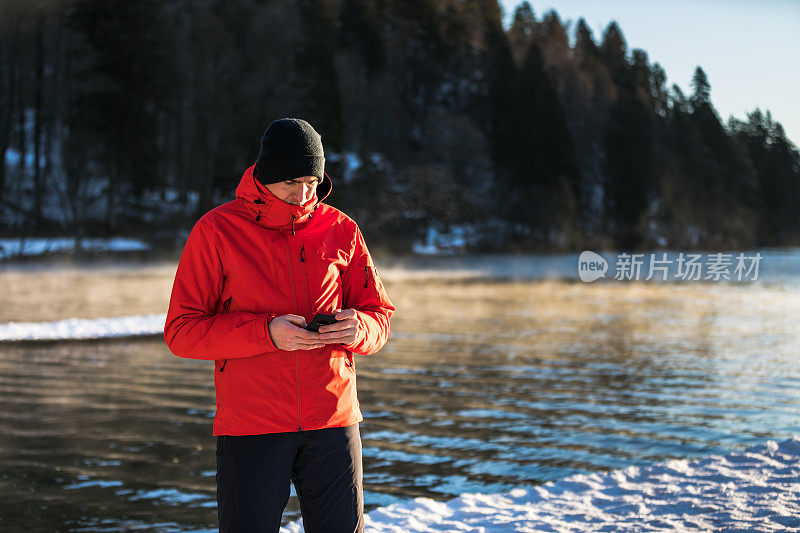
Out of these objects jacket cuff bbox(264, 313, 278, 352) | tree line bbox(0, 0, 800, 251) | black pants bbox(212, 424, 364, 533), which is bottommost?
black pants bbox(212, 424, 364, 533)

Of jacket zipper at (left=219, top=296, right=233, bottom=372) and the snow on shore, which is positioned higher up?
jacket zipper at (left=219, top=296, right=233, bottom=372)

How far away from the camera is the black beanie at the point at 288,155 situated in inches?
102

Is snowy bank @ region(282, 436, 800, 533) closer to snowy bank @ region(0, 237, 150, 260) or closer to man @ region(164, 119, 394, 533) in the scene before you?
man @ region(164, 119, 394, 533)

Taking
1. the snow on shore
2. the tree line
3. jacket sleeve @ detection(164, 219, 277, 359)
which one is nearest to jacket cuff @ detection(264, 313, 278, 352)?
jacket sleeve @ detection(164, 219, 277, 359)

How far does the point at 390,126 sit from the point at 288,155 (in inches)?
2578

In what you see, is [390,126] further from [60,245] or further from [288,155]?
[288,155]

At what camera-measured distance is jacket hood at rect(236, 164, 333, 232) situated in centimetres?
259

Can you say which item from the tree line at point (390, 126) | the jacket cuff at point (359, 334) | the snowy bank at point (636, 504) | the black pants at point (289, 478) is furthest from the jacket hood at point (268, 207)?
the tree line at point (390, 126)

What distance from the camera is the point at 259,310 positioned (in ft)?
8.46

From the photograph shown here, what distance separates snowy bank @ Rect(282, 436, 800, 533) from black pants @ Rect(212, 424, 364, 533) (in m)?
2.06

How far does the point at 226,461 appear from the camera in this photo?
254 centimetres

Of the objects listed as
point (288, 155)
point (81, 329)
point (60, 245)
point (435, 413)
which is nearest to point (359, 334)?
point (288, 155)

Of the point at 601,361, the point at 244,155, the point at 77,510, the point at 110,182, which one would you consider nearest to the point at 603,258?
the point at 244,155

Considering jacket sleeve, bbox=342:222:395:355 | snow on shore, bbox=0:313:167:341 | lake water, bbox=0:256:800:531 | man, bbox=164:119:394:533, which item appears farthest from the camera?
snow on shore, bbox=0:313:167:341
